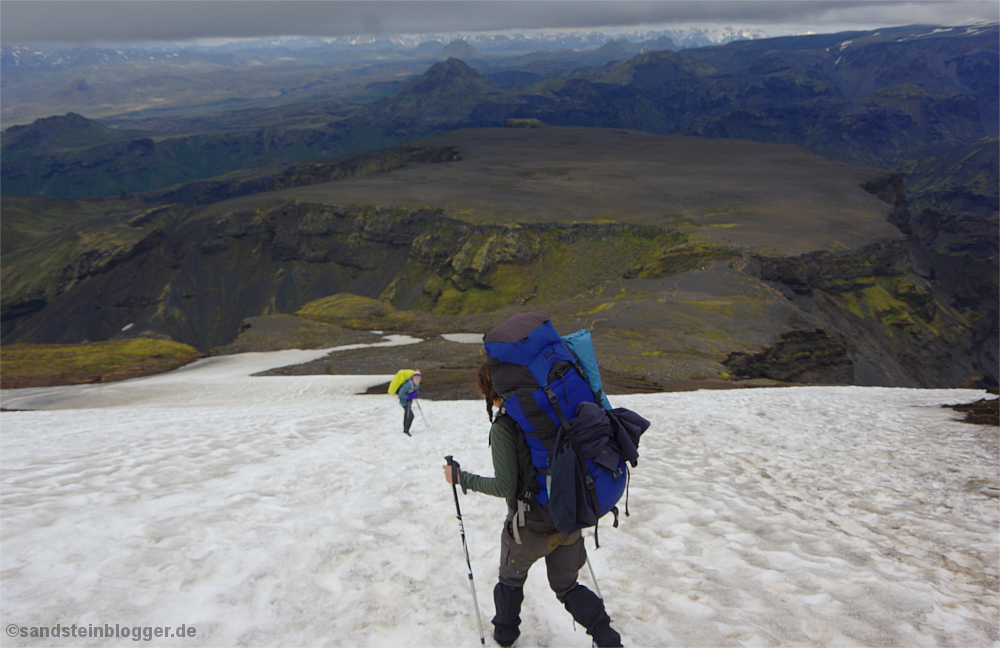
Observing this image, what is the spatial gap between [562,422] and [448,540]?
416 centimetres

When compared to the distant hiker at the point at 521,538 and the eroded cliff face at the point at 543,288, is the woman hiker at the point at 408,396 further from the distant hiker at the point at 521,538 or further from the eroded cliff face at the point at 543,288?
the eroded cliff face at the point at 543,288

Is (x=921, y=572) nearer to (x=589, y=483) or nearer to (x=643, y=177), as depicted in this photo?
(x=589, y=483)

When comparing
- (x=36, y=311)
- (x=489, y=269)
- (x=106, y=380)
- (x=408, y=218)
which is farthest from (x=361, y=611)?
(x=36, y=311)

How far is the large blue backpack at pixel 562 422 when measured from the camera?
3.66 m

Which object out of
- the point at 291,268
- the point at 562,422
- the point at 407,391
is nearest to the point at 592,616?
the point at 562,422

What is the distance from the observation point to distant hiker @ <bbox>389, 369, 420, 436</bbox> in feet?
42.6

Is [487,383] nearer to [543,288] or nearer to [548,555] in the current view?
[548,555]

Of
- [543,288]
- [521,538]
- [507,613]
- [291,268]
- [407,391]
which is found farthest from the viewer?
[291,268]

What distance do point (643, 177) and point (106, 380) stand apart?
123605 mm

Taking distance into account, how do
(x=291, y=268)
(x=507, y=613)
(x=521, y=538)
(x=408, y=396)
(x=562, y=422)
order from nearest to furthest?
(x=562, y=422)
(x=521, y=538)
(x=507, y=613)
(x=408, y=396)
(x=291, y=268)

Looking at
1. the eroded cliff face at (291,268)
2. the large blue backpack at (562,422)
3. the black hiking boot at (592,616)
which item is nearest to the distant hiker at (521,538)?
the black hiking boot at (592,616)

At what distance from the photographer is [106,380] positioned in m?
30.3

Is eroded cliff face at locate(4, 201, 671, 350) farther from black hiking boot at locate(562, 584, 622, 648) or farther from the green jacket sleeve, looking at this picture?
the green jacket sleeve

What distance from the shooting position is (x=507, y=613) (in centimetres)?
455
